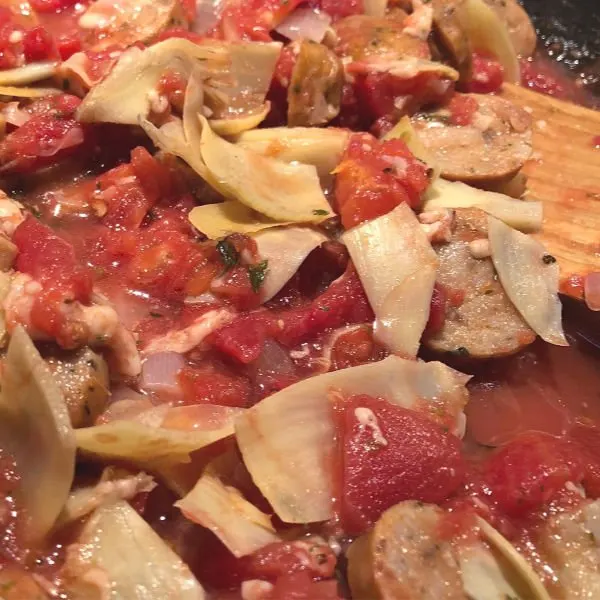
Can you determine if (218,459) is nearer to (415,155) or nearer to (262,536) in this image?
(262,536)

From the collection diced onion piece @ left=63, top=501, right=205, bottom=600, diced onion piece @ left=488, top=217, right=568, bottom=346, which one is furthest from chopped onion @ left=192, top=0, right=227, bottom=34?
diced onion piece @ left=63, top=501, right=205, bottom=600

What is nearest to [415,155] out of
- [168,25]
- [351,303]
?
[351,303]

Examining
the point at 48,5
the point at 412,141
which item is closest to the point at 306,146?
the point at 412,141

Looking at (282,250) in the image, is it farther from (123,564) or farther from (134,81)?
(123,564)

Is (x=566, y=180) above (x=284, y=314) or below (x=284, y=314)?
above

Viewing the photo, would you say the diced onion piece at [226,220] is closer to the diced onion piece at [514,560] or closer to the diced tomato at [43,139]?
the diced tomato at [43,139]

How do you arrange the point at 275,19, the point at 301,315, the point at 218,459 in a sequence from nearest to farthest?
the point at 218,459 → the point at 301,315 → the point at 275,19

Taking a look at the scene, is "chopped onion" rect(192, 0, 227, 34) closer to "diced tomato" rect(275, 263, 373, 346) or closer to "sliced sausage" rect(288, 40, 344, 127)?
"sliced sausage" rect(288, 40, 344, 127)
